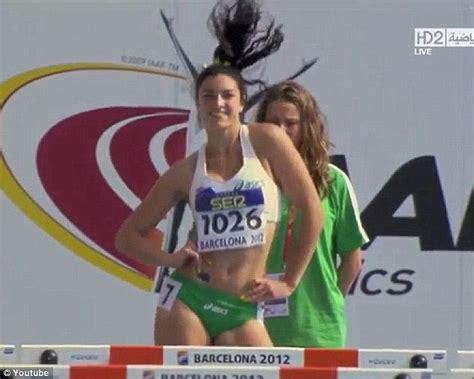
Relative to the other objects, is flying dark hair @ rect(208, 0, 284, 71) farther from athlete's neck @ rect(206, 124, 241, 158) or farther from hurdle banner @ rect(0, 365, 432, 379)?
hurdle banner @ rect(0, 365, 432, 379)

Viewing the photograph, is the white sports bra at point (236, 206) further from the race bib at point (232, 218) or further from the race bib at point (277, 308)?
the race bib at point (277, 308)

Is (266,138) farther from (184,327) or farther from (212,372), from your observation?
(212,372)

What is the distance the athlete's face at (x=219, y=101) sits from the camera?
14.6 feet

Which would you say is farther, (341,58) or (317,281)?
(341,58)

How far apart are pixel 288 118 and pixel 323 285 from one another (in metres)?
0.60

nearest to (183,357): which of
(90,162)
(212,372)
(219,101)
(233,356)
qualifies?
(233,356)

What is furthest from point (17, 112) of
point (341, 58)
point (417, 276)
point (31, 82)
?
point (417, 276)

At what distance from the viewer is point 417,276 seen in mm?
6484

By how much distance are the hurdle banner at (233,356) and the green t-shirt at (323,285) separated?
56 centimetres

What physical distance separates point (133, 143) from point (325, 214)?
1.97 m

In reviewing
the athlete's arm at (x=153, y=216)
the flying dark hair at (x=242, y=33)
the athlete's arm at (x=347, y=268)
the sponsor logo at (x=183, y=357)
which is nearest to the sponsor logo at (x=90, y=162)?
the flying dark hair at (x=242, y=33)

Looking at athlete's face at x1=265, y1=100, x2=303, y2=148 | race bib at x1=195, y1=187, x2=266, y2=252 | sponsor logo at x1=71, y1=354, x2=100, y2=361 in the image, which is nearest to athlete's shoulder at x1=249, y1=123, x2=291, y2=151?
race bib at x1=195, y1=187, x2=266, y2=252

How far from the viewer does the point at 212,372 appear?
3.76 metres

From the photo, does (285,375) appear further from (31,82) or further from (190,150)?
(31,82)
